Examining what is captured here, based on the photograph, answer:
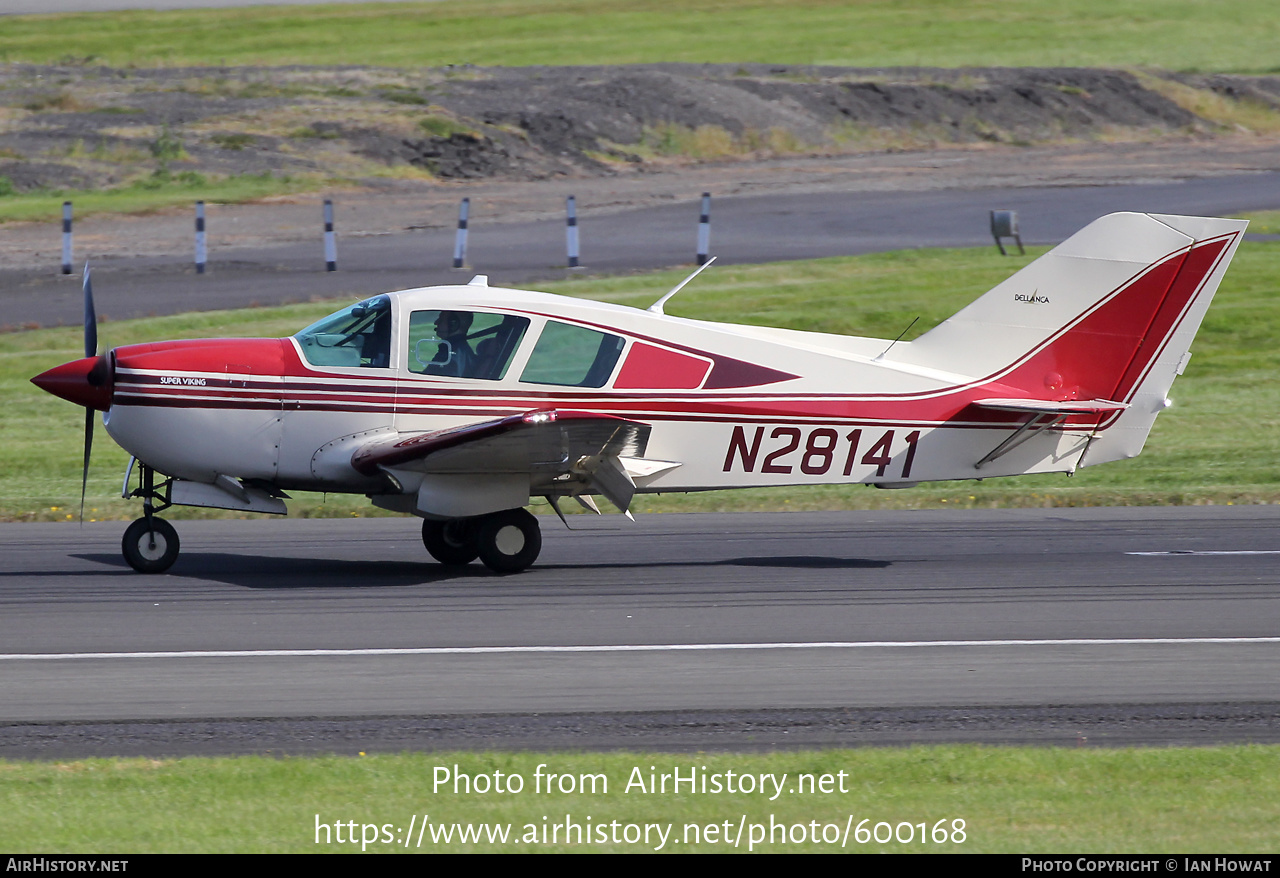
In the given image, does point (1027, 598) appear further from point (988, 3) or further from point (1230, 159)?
point (988, 3)

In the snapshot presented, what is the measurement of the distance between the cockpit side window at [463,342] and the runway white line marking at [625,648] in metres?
2.68

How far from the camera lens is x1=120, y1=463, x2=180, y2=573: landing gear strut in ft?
37.4

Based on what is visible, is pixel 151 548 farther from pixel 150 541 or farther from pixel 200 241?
pixel 200 241

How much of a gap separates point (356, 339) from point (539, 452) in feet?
5.35

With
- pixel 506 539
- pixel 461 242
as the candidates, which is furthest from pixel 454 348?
pixel 461 242

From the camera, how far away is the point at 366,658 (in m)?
9.03

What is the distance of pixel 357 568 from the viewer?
1190 centimetres

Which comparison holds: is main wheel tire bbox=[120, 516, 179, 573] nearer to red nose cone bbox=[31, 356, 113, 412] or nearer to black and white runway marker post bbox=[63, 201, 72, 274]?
red nose cone bbox=[31, 356, 113, 412]

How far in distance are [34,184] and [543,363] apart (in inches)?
1097

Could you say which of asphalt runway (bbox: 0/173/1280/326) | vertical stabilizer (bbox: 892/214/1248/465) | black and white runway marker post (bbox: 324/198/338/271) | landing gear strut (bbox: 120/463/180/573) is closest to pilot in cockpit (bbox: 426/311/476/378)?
landing gear strut (bbox: 120/463/180/573)

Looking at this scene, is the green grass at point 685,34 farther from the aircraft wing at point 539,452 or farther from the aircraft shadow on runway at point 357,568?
the aircraft wing at point 539,452

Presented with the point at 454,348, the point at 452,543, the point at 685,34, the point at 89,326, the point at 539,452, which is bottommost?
the point at 452,543

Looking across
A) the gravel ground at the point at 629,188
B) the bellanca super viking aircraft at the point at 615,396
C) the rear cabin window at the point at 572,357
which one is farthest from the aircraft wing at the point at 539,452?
the gravel ground at the point at 629,188

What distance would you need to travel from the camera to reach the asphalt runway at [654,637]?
25.2 feet
